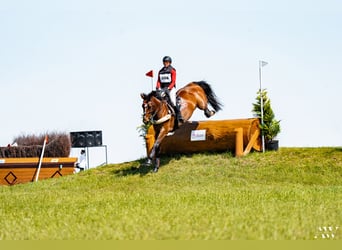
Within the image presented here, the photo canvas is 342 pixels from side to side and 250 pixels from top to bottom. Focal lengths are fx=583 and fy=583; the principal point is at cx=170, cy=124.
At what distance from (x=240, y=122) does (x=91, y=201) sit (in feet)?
28.0

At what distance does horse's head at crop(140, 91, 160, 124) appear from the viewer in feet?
48.4

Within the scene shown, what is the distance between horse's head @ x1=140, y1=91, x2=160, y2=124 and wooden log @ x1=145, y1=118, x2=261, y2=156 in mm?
2596

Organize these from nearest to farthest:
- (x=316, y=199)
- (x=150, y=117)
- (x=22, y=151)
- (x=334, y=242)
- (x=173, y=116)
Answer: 1. (x=334, y=242)
2. (x=316, y=199)
3. (x=150, y=117)
4. (x=173, y=116)
5. (x=22, y=151)

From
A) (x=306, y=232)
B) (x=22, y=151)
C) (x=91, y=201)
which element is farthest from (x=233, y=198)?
(x=22, y=151)

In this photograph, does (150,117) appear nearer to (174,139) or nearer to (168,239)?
(174,139)

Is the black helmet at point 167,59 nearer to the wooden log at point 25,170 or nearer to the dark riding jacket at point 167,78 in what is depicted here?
the dark riding jacket at point 167,78

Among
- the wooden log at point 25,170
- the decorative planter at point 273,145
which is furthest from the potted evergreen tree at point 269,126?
the wooden log at point 25,170

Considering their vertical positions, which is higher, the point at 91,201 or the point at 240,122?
the point at 240,122

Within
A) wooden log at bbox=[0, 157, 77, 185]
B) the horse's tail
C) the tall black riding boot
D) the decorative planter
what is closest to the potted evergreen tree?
the decorative planter

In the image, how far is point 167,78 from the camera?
1562 centimetres

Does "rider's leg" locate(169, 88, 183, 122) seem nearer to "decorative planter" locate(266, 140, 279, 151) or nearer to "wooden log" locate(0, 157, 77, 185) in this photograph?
"decorative planter" locate(266, 140, 279, 151)

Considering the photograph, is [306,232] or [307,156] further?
[307,156]

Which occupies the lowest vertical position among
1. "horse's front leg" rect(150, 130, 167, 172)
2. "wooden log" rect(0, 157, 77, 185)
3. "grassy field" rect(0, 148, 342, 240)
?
"wooden log" rect(0, 157, 77, 185)

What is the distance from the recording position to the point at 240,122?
17156 mm
